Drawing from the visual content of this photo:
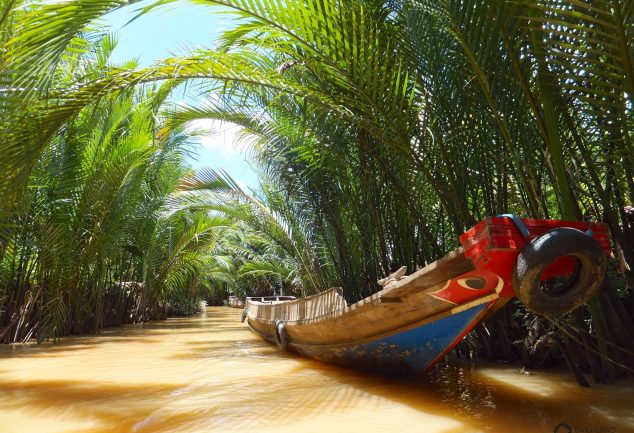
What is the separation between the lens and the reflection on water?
251cm

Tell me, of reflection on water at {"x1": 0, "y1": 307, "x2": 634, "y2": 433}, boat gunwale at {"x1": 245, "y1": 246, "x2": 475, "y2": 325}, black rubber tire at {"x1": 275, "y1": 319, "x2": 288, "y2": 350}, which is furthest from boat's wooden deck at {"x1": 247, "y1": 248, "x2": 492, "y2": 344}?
reflection on water at {"x1": 0, "y1": 307, "x2": 634, "y2": 433}

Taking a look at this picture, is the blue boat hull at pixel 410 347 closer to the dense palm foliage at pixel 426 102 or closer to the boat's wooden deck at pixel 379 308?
the boat's wooden deck at pixel 379 308

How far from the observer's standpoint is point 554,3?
2.25 metres

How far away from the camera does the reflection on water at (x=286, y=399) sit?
2510 mm

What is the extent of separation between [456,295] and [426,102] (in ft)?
5.68

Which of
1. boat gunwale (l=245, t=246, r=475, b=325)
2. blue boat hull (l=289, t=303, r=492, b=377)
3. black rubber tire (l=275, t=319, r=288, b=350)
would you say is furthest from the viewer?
black rubber tire (l=275, t=319, r=288, b=350)

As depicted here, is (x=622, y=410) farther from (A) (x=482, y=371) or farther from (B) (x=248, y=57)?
(B) (x=248, y=57)

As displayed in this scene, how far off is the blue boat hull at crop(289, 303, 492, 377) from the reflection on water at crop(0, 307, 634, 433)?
0.44 feet

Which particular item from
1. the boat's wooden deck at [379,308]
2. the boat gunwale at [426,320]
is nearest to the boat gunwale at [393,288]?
the boat's wooden deck at [379,308]

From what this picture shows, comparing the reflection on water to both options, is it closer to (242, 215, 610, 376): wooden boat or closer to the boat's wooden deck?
(242, 215, 610, 376): wooden boat

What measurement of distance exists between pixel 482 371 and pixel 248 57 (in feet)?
10.9

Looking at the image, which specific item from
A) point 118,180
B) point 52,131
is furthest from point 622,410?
point 118,180

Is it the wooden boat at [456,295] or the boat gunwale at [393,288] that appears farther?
the boat gunwale at [393,288]

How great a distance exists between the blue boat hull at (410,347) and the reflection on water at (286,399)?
0.14 metres
